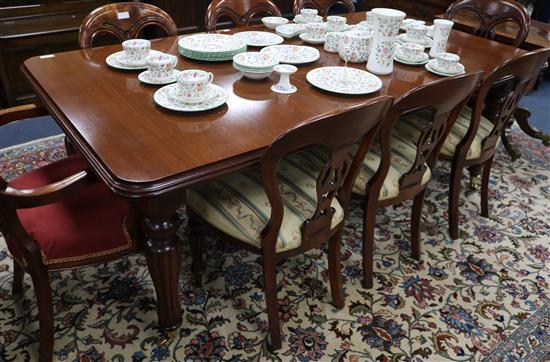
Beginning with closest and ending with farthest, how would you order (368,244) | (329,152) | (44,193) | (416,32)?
(44,193) < (329,152) < (368,244) < (416,32)

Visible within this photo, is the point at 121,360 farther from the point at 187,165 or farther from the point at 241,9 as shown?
the point at 241,9

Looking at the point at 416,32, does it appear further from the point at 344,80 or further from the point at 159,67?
the point at 159,67

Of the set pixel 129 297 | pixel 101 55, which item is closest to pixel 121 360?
pixel 129 297

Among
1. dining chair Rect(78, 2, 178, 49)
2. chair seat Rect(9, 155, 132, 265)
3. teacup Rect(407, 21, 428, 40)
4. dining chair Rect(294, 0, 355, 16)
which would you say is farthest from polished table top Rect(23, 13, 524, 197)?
dining chair Rect(294, 0, 355, 16)

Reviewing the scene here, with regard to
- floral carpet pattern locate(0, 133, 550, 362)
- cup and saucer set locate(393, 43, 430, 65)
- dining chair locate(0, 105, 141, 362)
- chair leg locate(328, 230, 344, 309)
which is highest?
cup and saucer set locate(393, 43, 430, 65)

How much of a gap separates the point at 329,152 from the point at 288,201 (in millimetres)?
241

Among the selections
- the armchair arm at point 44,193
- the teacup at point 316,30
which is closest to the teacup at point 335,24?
the teacup at point 316,30

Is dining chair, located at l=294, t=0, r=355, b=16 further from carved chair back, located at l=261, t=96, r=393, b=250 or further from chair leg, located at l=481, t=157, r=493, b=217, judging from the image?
carved chair back, located at l=261, t=96, r=393, b=250

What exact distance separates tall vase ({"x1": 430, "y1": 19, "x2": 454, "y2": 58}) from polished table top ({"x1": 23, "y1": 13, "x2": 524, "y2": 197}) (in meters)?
0.16

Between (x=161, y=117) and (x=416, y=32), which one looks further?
(x=416, y=32)

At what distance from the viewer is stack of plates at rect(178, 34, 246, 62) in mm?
1652

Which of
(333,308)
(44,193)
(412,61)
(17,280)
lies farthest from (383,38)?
(17,280)

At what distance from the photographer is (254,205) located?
4.33 ft

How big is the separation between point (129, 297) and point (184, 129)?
0.73 meters
